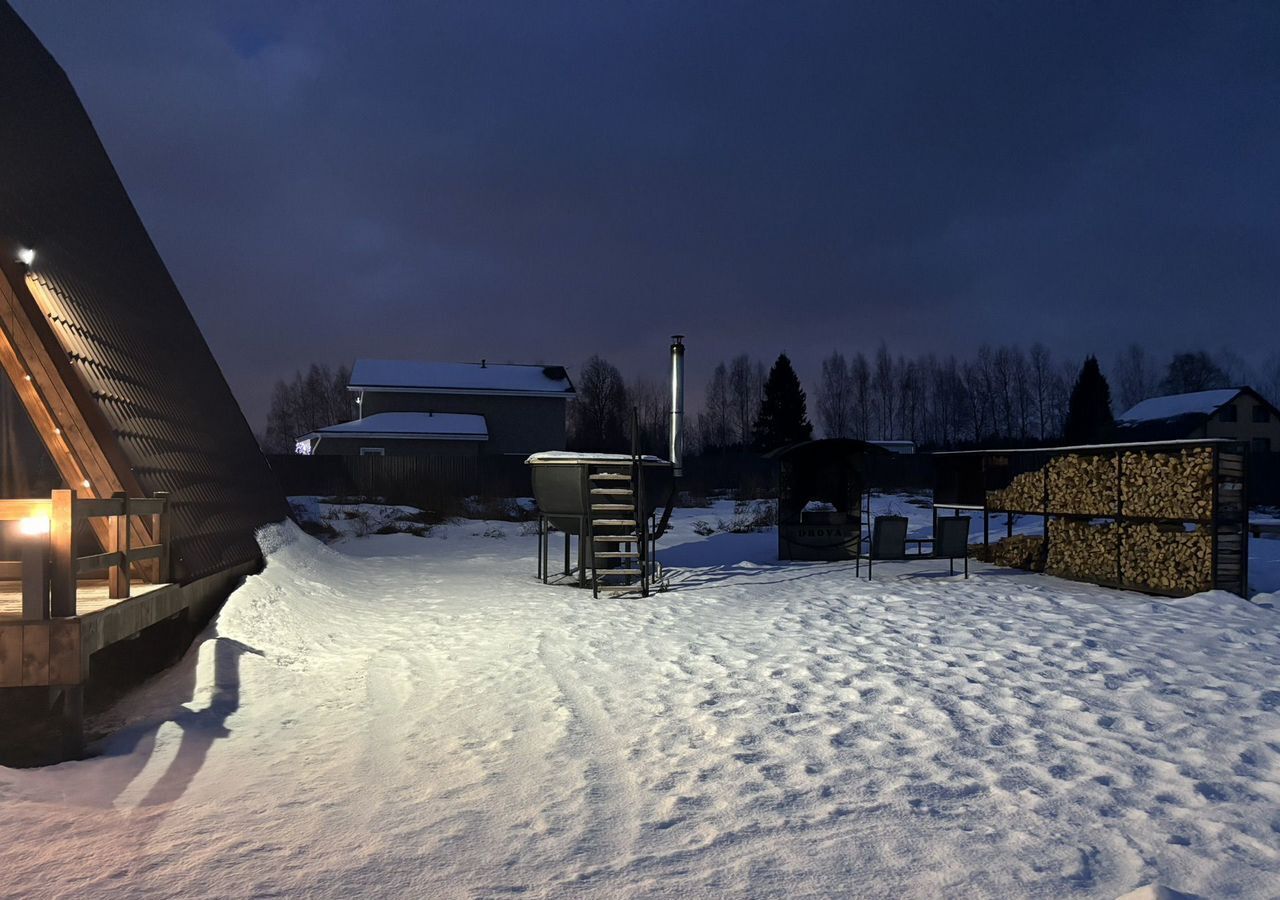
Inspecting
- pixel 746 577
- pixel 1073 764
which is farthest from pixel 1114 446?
pixel 1073 764

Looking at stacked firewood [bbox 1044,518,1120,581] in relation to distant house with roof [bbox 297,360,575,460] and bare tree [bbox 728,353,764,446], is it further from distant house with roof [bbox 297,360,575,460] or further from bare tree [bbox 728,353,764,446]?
bare tree [bbox 728,353,764,446]

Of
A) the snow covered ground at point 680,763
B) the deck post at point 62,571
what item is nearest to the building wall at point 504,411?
the snow covered ground at point 680,763

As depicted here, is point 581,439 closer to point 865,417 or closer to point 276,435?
point 865,417

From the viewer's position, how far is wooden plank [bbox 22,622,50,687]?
15.3 ft

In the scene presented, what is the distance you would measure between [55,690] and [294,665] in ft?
6.95

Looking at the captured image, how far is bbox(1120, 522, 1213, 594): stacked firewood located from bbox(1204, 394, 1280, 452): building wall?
37202mm

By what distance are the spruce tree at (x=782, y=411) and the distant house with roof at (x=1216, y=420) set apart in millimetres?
17922

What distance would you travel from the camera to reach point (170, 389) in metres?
8.73

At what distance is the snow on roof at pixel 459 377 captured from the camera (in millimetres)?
33531

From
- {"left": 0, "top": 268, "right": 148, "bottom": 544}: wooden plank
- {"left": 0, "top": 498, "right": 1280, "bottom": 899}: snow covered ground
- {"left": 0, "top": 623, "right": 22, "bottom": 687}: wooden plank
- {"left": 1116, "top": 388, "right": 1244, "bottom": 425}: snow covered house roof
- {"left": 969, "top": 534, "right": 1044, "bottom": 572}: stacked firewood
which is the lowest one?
{"left": 0, "top": 498, "right": 1280, "bottom": 899}: snow covered ground

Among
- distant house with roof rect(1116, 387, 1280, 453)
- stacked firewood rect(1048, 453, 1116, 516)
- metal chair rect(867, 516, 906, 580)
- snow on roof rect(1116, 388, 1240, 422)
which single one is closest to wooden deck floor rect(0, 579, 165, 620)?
metal chair rect(867, 516, 906, 580)

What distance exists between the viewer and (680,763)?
462 cm

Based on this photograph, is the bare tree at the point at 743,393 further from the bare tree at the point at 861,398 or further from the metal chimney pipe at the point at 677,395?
the metal chimney pipe at the point at 677,395

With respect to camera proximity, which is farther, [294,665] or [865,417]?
[865,417]
